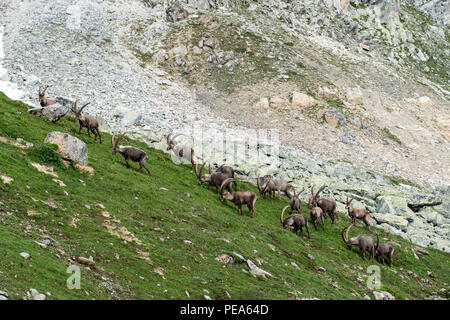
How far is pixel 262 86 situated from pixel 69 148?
41307 mm

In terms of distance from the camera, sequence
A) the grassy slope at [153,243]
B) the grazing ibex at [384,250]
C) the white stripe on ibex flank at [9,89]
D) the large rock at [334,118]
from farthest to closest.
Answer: the large rock at [334,118], the white stripe on ibex flank at [9,89], the grazing ibex at [384,250], the grassy slope at [153,243]

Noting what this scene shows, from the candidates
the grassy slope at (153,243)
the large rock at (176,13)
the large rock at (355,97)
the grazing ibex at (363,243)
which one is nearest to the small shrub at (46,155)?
the grassy slope at (153,243)

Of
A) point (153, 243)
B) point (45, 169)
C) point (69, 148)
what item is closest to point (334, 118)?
point (69, 148)

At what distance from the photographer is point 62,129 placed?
96.8 ft

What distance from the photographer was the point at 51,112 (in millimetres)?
30766

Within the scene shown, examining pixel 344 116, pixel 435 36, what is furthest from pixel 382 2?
pixel 344 116

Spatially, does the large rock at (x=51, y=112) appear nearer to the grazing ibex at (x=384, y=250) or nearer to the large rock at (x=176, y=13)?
the grazing ibex at (x=384, y=250)

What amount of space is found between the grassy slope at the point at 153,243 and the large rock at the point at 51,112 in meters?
1.11

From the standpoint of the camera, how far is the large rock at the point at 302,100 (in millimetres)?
57438

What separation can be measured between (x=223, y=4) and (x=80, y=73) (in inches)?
1327

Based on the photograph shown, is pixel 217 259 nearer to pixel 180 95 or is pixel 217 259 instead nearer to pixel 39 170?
pixel 39 170

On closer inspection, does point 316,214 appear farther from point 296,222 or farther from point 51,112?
point 51,112

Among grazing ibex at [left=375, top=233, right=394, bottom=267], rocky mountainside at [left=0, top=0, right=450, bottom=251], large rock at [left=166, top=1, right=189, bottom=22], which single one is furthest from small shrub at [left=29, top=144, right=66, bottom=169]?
large rock at [left=166, top=1, right=189, bottom=22]

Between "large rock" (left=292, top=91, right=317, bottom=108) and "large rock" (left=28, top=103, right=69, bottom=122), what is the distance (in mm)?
34252
